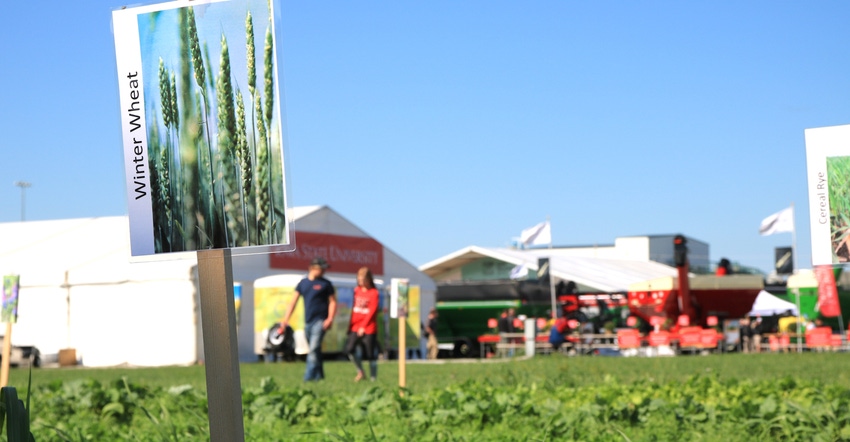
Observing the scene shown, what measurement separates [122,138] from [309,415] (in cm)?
377

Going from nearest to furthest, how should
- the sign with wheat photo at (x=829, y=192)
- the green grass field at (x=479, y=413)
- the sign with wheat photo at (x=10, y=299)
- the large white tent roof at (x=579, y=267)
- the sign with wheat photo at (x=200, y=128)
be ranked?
the sign with wheat photo at (x=200, y=128)
the sign with wheat photo at (x=829, y=192)
the green grass field at (x=479, y=413)
the sign with wheat photo at (x=10, y=299)
the large white tent roof at (x=579, y=267)

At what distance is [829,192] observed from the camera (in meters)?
3.79

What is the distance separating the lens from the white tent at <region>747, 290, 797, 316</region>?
36219 mm

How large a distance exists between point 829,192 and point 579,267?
141 feet

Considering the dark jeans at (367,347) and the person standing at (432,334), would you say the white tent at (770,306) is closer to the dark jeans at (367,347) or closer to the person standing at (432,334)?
the person standing at (432,334)

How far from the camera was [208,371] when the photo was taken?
283 centimetres

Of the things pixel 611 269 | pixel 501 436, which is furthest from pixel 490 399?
pixel 611 269

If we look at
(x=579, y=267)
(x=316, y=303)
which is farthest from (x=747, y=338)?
(x=316, y=303)

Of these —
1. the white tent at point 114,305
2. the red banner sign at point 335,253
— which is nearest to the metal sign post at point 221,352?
the white tent at point 114,305

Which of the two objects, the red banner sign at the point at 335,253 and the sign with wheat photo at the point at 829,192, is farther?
the red banner sign at the point at 335,253

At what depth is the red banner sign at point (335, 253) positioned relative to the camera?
29562 mm

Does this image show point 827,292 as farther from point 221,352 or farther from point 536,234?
point 221,352

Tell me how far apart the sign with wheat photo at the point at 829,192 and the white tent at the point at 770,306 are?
3337 centimetres

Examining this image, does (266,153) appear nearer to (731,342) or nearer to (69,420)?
→ (69,420)
